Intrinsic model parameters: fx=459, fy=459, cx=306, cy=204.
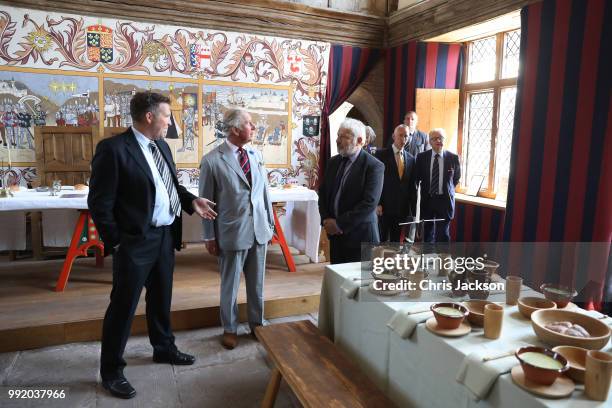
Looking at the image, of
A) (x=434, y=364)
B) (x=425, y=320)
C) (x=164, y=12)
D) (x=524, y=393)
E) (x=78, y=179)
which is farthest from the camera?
(x=164, y=12)

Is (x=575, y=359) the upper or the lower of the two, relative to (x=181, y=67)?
lower

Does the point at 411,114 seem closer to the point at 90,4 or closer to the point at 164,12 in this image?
the point at 164,12

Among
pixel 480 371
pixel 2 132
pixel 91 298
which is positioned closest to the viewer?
pixel 480 371

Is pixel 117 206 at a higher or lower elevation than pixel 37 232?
higher

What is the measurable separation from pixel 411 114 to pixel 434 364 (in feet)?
14.3

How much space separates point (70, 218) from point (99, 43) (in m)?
2.24

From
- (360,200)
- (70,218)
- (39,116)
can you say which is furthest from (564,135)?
(39,116)

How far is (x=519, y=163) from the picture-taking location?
468 cm

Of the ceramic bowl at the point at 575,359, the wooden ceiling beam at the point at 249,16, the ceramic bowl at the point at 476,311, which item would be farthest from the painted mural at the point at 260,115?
the ceramic bowl at the point at 575,359

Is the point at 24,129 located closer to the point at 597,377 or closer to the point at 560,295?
the point at 560,295

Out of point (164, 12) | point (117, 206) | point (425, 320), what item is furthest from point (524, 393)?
point (164, 12)

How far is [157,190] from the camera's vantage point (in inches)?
102

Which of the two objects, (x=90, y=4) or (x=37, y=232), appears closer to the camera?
(x=37, y=232)

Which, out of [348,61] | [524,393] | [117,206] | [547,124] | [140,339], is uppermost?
[348,61]
